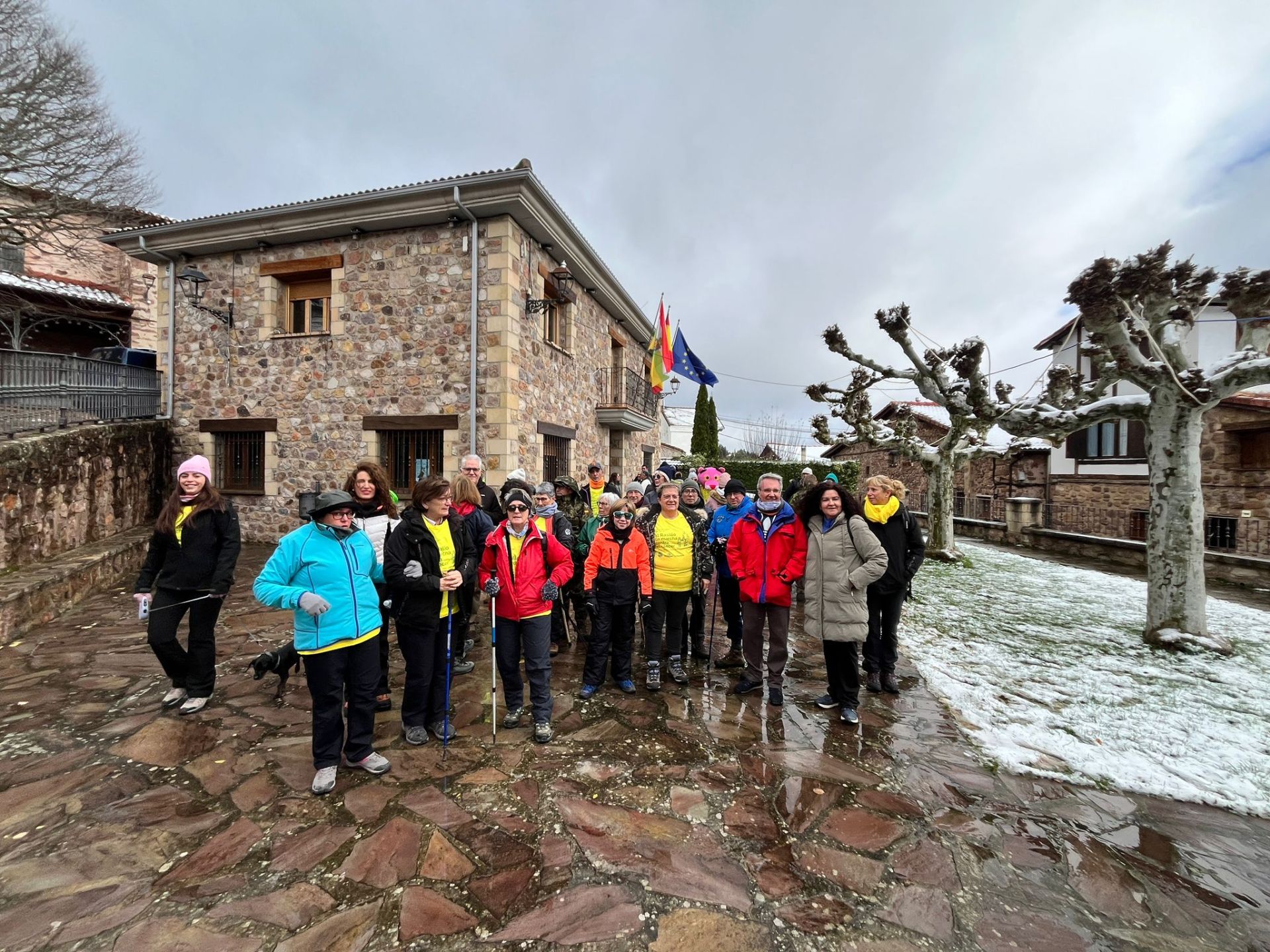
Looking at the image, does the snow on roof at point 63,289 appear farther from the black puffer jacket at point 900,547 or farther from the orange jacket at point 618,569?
the black puffer jacket at point 900,547

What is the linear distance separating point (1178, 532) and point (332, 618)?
28.4 feet

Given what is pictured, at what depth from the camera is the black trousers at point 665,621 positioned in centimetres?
458

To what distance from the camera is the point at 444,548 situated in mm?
3576

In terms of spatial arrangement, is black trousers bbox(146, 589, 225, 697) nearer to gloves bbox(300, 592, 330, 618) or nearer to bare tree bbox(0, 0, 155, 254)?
gloves bbox(300, 592, 330, 618)

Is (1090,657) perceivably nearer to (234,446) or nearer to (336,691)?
(336,691)

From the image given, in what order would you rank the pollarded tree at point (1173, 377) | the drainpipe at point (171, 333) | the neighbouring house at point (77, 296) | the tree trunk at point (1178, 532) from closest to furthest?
1. the pollarded tree at point (1173, 377)
2. the tree trunk at point (1178, 532)
3. the drainpipe at point (171, 333)
4. the neighbouring house at point (77, 296)

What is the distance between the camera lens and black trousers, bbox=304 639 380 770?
9.72 feet

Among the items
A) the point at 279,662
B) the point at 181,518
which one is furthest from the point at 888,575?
the point at 181,518

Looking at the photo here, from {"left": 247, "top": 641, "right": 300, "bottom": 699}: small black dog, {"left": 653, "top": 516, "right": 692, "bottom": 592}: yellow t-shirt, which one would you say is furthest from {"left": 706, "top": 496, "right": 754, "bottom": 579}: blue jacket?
{"left": 247, "top": 641, "right": 300, "bottom": 699}: small black dog

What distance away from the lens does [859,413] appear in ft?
43.9

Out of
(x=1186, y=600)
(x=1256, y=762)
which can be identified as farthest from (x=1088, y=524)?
(x=1256, y=762)

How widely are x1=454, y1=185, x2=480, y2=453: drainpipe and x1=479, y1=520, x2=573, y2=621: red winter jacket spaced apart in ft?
17.9

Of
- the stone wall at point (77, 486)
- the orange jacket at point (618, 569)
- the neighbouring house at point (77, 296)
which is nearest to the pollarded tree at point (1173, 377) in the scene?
the orange jacket at point (618, 569)

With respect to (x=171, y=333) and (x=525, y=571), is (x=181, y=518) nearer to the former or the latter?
(x=525, y=571)
